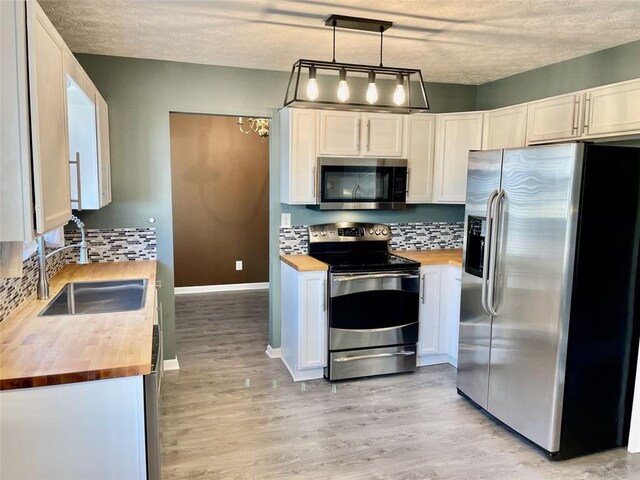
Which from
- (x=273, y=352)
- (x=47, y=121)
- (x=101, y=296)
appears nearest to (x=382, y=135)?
(x=273, y=352)

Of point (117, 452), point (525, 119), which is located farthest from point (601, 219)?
point (117, 452)

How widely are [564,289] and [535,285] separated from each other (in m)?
0.17

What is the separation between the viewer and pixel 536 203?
2.56m

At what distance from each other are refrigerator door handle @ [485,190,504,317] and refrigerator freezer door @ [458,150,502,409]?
85 mm

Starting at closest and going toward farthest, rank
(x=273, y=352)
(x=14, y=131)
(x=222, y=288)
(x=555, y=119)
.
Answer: (x=14, y=131) < (x=555, y=119) < (x=273, y=352) < (x=222, y=288)

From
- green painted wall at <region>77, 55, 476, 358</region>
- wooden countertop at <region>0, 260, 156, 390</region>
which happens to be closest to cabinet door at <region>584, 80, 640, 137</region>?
green painted wall at <region>77, 55, 476, 358</region>

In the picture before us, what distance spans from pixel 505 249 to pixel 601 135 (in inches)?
37.6

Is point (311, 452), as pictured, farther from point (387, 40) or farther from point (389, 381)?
point (387, 40)

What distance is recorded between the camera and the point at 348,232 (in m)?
4.07

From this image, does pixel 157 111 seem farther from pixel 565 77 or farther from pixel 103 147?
pixel 565 77

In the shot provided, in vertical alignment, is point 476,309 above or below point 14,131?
below

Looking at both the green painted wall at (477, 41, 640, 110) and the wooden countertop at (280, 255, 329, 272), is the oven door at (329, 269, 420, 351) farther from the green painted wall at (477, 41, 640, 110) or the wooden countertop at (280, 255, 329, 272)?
the green painted wall at (477, 41, 640, 110)

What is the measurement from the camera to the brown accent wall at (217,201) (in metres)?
→ 5.89

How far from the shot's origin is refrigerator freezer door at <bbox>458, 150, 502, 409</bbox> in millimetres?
2922
